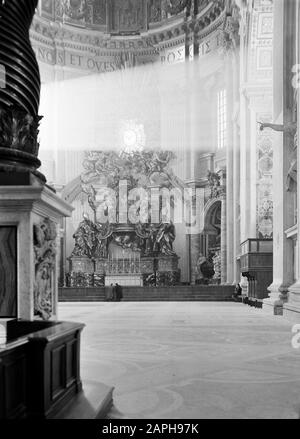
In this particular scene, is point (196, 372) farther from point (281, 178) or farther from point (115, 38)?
point (115, 38)

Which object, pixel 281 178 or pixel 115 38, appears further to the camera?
Result: pixel 115 38

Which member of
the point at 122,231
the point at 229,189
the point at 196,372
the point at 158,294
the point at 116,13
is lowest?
the point at 158,294

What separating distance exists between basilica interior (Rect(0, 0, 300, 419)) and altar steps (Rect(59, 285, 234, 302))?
4.1 inches

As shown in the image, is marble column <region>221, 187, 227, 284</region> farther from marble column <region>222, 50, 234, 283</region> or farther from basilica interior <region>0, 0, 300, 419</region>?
marble column <region>222, 50, 234, 283</region>

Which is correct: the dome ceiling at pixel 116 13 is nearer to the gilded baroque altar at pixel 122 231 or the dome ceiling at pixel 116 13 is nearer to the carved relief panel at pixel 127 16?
the carved relief panel at pixel 127 16

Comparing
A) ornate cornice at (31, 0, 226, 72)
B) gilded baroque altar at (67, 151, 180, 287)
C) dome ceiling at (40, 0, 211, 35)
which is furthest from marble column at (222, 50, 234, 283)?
dome ceiling at (40, 0, 211, 35)

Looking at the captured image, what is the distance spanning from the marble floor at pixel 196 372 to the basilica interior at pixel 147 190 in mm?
40

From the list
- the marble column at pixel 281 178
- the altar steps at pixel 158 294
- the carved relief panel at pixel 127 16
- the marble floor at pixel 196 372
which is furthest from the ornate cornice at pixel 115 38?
the marble floor at pixel 196 372

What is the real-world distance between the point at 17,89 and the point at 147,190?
3210cm

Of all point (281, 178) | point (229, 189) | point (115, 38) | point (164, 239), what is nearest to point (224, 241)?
point (229, 189)

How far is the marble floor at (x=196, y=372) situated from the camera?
3.79 metres

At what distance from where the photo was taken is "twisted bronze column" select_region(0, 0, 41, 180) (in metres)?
4.10

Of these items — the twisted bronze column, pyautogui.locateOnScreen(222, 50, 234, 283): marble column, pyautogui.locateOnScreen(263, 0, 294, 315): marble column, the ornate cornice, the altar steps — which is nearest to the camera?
the twisted bronze column

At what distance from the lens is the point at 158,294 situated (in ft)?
87.4
